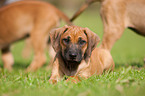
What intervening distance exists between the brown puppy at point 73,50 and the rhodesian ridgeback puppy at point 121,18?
1607 mm

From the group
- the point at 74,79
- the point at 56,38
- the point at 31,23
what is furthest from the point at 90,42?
the point at 31,23

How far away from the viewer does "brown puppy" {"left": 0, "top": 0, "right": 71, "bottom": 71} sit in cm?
704

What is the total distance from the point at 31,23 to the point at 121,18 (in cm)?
268

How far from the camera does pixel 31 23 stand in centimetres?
708

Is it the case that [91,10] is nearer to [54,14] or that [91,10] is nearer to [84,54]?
[54,14]

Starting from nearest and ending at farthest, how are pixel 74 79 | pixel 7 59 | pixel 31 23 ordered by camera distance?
pixel 74 79 → pixel 31 23 → pixel 7 59

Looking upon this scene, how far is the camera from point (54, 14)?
7.16m

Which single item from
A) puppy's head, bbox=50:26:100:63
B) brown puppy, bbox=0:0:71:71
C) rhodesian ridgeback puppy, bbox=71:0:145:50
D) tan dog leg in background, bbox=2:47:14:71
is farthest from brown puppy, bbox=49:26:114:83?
tan dog leg in background, bbox=2:47:14:71

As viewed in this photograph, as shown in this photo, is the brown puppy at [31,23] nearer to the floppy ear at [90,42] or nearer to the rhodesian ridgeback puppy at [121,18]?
the rhodesian ridgeback puppy at [121,18]

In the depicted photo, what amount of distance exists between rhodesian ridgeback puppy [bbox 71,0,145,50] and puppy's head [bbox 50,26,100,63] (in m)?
1.61

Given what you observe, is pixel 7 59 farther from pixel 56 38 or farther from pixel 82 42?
pixel 82 42

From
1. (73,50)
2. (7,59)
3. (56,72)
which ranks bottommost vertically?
(7,59)

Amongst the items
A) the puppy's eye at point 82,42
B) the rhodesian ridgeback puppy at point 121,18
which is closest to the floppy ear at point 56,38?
the puppy's eye at point 82,42

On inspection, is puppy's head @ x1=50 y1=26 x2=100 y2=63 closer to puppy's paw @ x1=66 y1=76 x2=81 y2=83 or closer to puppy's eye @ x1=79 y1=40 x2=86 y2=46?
puppy's eye @ x1=79 y1=40 x2=86 y2=46
